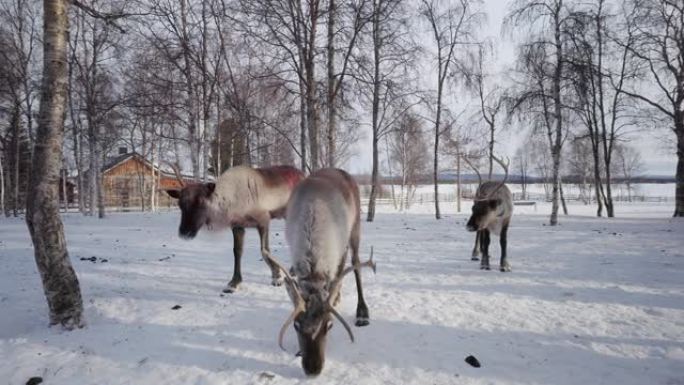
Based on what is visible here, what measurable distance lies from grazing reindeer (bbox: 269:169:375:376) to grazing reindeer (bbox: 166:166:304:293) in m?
2.11

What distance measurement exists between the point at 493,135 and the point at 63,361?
2755cm

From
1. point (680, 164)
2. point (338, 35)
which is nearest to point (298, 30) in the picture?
point (338, 35)

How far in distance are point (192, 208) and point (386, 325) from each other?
3.63 meters

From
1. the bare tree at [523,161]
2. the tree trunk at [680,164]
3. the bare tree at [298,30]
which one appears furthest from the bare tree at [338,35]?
the bare tree at [523,161]

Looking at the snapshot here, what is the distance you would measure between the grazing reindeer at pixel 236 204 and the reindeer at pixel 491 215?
4.00 meters

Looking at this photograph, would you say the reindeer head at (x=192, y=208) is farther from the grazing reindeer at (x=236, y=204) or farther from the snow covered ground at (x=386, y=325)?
the snow covered ground at (x=386, y=325)

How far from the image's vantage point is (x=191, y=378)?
3.62 metres

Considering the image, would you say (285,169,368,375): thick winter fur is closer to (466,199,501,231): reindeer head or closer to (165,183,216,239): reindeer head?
(165,183,216,239): reindeer head

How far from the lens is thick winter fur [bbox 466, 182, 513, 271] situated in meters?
7.87

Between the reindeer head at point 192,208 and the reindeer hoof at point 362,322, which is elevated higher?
the reindeer head at point 192,208

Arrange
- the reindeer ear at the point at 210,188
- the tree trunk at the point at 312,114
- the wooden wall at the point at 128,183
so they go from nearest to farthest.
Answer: the reindeer ear at the point at 210,188 < the tree trunk at the point at 312,114 < the wooden wall at the point at 128,183

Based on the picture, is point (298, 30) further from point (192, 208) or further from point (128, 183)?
point (128, 183)

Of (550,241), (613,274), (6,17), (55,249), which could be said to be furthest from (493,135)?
(6,17)

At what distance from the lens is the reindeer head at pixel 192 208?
614 cm
